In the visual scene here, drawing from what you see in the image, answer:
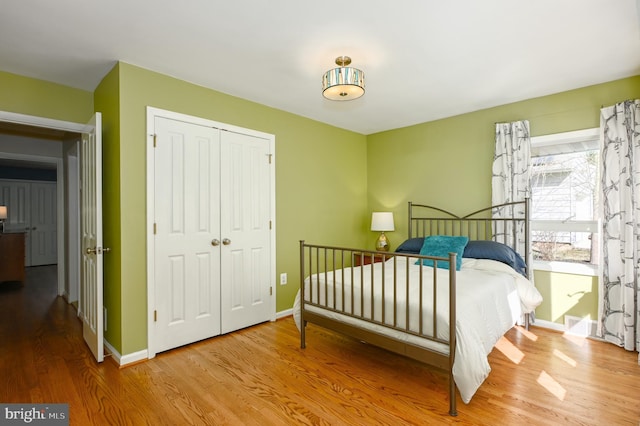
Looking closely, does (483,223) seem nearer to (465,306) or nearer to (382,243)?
(382,243)

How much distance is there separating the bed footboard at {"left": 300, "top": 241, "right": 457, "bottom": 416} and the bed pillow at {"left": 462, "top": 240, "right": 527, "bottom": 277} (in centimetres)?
51

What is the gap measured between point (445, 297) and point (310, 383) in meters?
1.14

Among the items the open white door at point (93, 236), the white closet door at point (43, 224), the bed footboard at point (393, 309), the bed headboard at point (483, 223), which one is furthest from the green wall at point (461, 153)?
the white closet door at point (43, 224)

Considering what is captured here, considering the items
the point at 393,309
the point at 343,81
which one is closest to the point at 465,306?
the point at 393,309

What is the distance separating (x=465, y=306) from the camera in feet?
6.87

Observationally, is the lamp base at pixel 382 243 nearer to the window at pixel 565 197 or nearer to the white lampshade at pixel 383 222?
the white lampshade at pixel 383 222

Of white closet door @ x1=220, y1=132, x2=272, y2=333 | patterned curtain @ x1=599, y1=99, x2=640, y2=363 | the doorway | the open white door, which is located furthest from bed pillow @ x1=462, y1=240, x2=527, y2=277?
the doorway

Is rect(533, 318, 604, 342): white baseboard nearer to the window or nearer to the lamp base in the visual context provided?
the window

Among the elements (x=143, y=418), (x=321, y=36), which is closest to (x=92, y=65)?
(x=321, y=36)

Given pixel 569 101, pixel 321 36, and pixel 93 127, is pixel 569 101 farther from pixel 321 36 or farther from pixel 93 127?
pixel 93 127

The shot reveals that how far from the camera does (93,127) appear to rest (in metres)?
2.62

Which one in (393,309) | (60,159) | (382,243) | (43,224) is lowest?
(393,309)

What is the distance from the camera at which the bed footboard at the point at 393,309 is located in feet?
6.53

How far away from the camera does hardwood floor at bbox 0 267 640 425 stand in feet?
6.34
